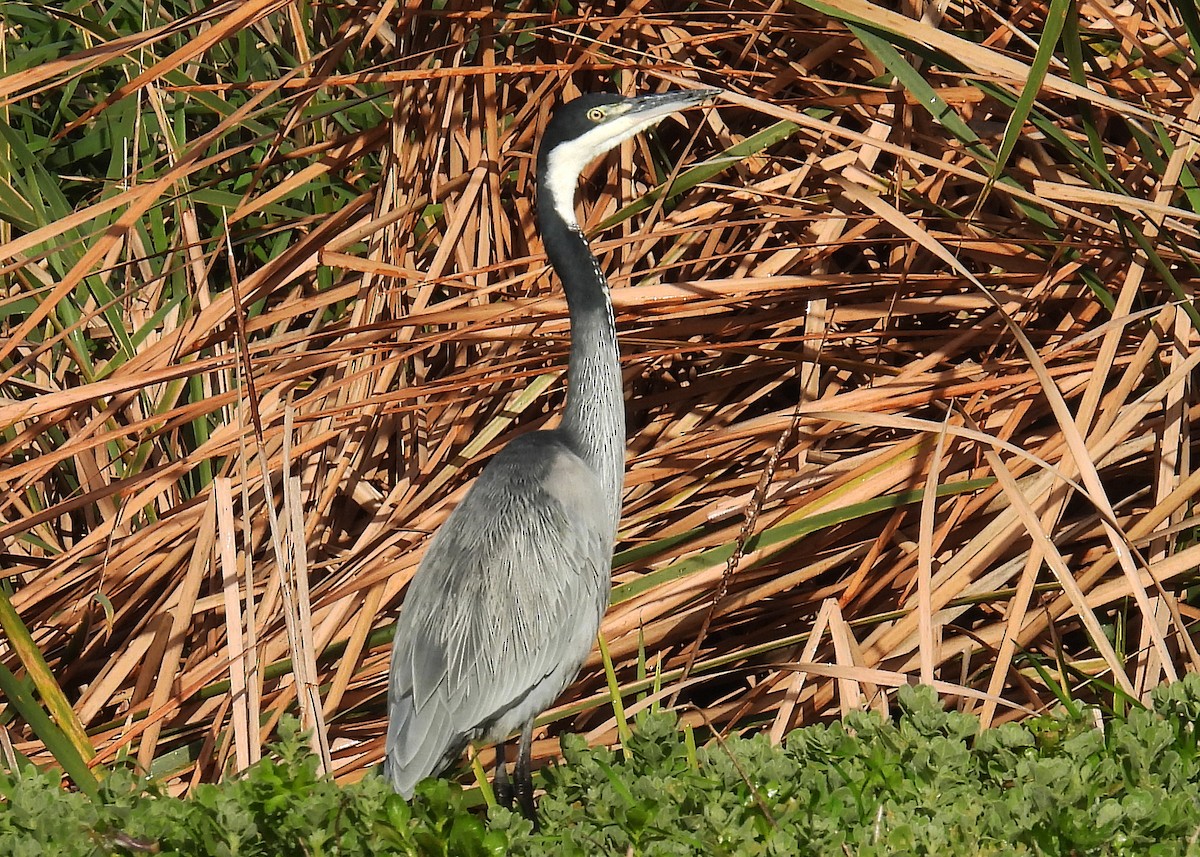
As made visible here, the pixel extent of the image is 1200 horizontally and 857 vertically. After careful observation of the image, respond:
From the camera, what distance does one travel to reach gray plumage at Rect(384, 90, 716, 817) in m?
2.98

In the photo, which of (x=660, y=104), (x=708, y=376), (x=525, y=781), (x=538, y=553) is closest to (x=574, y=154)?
(x=660, y=104)

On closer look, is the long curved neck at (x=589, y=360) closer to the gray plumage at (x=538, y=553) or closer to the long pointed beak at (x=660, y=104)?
the gray plumage at (x=538, y=553)

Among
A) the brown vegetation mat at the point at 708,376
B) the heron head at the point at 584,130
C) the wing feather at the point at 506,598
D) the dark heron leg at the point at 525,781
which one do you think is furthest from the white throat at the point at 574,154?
the dark heron leg at the point at 525,781

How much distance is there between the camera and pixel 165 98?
4316 mm

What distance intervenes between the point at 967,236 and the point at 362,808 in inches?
81.6

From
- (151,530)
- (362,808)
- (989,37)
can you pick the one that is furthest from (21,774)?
(989,37)

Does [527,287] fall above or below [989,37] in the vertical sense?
below

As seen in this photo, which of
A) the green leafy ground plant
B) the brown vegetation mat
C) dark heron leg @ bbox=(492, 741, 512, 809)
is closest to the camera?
the green leafy ground plant

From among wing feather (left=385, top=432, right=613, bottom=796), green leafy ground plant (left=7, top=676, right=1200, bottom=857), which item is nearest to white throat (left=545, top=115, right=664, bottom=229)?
wing feather (left=385, top=432, right=613, bottom=796)

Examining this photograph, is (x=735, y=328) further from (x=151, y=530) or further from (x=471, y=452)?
(x=151, y=530)

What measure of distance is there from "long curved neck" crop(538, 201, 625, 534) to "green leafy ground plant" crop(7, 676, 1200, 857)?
938mm

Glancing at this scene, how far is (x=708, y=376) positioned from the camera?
3.63 m

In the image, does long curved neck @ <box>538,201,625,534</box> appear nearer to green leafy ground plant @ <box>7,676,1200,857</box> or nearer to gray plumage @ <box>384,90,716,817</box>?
gray plumage @ <box>384,90,716,817</box>

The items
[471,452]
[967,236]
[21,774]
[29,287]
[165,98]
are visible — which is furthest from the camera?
[165,98]
